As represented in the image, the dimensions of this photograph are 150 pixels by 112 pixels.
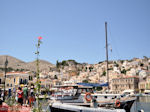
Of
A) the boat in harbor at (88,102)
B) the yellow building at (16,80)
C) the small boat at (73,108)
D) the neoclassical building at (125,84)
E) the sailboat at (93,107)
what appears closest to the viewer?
the small boat at (73,108)

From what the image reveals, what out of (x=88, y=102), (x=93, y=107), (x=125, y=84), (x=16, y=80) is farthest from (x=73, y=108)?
(x=125, y=84)

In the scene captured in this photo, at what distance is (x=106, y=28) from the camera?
34125mm

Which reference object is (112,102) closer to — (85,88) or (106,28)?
(85,88)

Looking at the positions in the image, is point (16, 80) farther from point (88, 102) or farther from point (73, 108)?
point (73, 108)

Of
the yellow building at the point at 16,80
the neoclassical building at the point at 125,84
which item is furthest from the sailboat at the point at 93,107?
the neoclassical building at the point at 125,84

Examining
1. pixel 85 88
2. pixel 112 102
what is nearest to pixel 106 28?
pixel 85 88

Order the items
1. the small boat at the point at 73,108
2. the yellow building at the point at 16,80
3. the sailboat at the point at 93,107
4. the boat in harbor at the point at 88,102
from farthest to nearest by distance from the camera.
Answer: the yellow building at the point at 16,80, the boat in harbor at the point at 88,102, the sailboat at the point at 93,107, the small boat at the point at 73,108

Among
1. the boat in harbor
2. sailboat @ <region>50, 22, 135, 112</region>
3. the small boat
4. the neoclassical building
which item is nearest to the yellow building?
the boat in harbor

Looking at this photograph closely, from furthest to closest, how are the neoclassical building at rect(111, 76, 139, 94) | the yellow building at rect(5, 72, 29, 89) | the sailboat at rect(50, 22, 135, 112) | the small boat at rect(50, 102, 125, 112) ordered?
the neoclassical building at rect(111, 76, 139, 94) < the yellow building at rect(5, 72, 29, 89) < the sailboat at rect(50, 22, 135, 112) < the small boat at rect(50, 102, 125, 112)

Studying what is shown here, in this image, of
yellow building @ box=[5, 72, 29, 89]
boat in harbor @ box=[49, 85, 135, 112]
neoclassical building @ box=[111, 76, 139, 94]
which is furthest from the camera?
neoclassical building @ box=[111, 76, 139, 94]

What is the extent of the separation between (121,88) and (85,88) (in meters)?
91.6

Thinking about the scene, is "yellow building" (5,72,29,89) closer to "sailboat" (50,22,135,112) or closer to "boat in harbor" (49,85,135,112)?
"boat in harbor" (49,85,135,112)

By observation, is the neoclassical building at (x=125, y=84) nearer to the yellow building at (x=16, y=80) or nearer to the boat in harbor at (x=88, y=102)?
the yellow building at (x=16, y=80)

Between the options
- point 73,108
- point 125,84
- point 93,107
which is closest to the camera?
point 73,108
